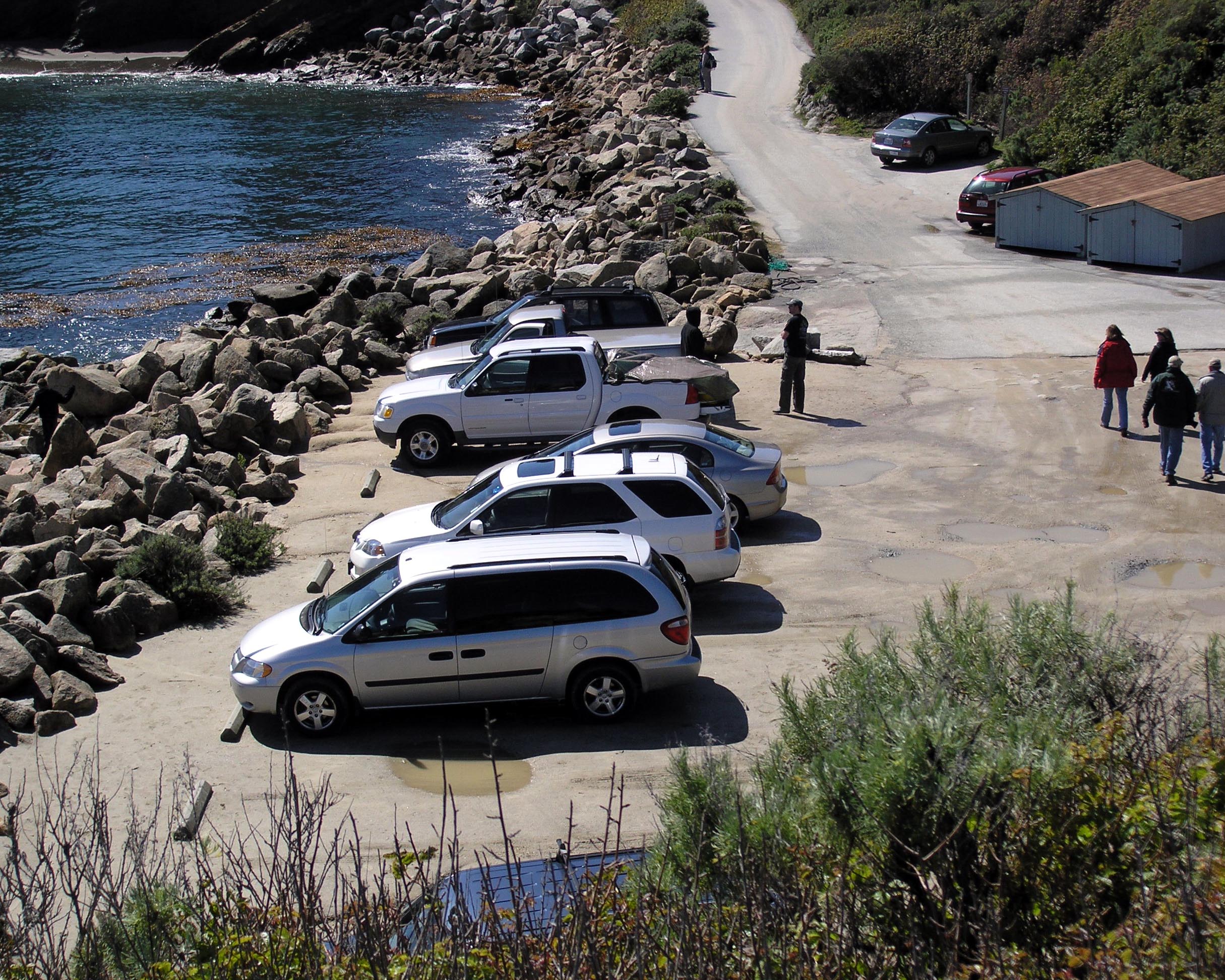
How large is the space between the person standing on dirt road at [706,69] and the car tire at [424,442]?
116 ft

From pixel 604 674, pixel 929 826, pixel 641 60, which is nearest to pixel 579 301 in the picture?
pixel 604 674

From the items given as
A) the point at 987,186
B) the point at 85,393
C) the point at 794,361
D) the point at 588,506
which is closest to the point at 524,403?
the point at 794,361

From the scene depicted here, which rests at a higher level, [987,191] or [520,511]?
[987,191]

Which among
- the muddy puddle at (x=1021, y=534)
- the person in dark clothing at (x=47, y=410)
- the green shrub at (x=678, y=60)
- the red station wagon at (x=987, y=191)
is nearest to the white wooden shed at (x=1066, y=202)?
the red station wagon at (x=987, y=191)

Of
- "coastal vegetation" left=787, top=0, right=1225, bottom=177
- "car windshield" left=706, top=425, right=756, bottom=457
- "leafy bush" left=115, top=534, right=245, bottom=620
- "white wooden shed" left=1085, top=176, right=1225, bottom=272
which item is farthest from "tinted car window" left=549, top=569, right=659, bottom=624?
"coastal vegetation" left=787, top=0, right=1225, bottom=177

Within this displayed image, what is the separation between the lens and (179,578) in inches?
505

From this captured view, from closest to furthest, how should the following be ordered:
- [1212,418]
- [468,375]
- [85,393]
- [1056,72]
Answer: [1212,418], [468,375], [85,393], [1056,72]

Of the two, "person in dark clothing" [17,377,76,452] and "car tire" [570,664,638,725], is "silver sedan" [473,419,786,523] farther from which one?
"person in dark clothing" [17,377,76,452]

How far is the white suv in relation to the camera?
12.1 m

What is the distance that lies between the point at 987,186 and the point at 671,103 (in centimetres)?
1918

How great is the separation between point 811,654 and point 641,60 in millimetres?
51423

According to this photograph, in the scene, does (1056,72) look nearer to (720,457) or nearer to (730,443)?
(730,443)

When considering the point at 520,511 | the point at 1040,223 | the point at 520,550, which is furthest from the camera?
the point at 1040,223

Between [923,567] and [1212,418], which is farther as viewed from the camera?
[1212,418]
